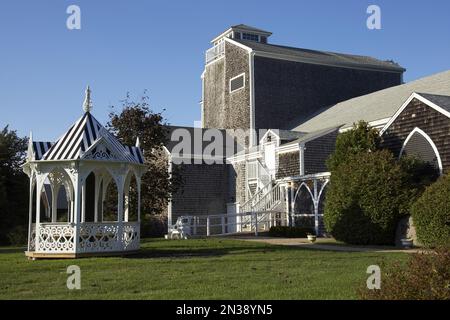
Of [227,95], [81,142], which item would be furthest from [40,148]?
[227,95]

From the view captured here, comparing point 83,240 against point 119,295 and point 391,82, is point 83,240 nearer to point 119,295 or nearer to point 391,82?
point 119,295

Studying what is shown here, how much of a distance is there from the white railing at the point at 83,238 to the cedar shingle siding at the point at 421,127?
11825mm

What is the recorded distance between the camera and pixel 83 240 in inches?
651

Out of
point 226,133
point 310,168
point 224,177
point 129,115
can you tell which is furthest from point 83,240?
point 226,133

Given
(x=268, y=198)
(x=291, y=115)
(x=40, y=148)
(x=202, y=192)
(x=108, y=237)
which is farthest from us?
(x=291, y=115)

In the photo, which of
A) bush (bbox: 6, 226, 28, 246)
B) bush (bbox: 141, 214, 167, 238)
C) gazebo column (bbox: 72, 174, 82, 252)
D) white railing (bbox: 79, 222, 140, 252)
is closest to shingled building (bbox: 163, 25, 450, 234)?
bush (bbox: 141, 214, 167, 238)

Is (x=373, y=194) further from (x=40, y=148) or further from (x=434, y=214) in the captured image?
(x=40, y=148)

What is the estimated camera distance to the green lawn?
31.1 ft

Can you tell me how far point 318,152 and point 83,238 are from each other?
17.0 meters

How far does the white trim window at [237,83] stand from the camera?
41.1 meters

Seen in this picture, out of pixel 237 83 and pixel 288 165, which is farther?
pixel 237 83

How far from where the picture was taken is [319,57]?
141 feet

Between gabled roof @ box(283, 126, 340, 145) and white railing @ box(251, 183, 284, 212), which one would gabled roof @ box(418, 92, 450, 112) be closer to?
gabled roof @ box(283, 126, 340, 145)
